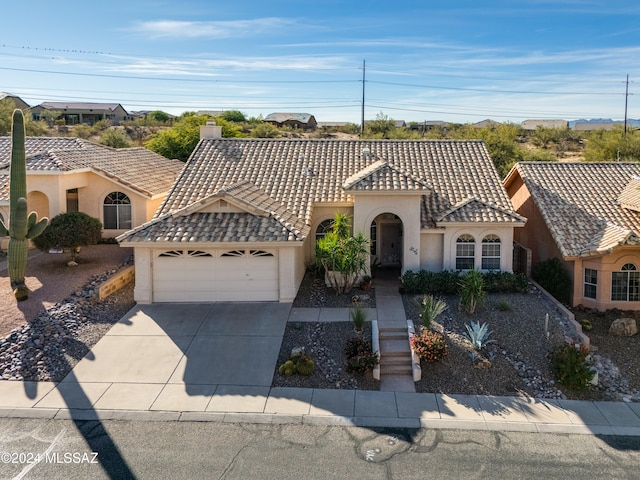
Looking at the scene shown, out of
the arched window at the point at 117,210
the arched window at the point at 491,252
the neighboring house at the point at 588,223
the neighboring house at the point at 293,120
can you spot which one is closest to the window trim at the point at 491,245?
the arched window at the point at 491,252

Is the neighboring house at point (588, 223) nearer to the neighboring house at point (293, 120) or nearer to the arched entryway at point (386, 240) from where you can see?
the arched entryway at point (386, 240)

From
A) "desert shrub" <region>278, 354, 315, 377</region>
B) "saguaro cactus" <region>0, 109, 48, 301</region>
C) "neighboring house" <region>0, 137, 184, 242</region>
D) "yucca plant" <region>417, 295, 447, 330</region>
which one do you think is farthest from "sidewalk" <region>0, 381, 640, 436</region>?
"neighboring house" <region>0, 137, 184, 242</region>

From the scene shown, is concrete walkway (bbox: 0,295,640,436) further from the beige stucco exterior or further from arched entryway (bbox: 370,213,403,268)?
the beige stucco exterior

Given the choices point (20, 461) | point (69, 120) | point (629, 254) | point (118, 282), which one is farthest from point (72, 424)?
point (69, 120)

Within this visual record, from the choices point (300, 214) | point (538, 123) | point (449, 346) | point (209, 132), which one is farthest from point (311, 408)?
point (538, 123)

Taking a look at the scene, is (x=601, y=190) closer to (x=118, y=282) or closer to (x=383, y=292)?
(x=383, y=292)

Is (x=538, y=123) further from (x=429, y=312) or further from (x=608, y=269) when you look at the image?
(x=429, y=312)

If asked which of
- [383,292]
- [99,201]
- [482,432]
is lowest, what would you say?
[482,432]
